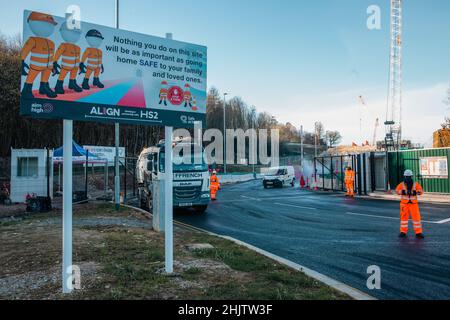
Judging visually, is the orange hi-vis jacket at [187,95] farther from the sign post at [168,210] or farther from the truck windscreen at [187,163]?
the truck windscreen at [187,163]

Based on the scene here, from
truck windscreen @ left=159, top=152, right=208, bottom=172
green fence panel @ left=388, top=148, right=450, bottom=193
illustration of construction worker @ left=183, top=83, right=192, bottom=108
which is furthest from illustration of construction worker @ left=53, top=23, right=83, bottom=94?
green fence panel @ left=388, top=148, right=450, bottom=193

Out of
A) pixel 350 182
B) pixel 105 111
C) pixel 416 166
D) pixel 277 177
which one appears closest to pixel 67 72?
pixel 105 111

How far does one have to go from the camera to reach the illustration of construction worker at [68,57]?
5.11 metres

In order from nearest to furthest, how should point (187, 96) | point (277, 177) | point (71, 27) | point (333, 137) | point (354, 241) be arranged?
point (71, 27), point (187, 96), point (354, 241), point (277, 177), point (333, 137)

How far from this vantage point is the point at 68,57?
205 inches

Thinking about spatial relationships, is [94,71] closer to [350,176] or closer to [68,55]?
[68,55]

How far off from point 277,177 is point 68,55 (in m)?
30.4

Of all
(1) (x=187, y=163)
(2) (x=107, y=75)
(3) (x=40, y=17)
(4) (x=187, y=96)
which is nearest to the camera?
(3) (x=40, y=17)

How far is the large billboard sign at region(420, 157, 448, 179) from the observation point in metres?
21.3

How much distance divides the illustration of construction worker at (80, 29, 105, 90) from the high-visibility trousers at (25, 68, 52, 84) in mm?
461

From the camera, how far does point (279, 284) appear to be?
5.45 meters

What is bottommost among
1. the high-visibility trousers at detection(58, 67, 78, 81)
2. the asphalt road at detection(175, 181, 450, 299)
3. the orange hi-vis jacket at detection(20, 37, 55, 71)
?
the asphalt road at detection(175, 181, 450, 299)

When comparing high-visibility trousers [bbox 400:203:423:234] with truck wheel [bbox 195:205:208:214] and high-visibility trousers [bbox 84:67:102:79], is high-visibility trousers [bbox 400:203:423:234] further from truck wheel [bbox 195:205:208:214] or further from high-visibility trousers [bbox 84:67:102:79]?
high-visibility trousers [bbox 84:67:102:79]

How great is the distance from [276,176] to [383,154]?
448 inches
